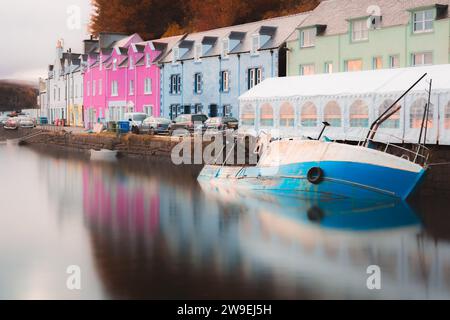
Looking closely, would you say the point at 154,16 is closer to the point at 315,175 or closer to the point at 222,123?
the point at 222,123

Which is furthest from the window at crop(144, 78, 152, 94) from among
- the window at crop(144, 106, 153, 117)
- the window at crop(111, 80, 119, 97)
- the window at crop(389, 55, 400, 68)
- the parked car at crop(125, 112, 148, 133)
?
the window at crop(389, 55, 400, 68)

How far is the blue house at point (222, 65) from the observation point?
48.3 meters

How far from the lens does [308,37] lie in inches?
1773

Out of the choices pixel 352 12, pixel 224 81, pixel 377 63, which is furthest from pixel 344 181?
pixel 224 81

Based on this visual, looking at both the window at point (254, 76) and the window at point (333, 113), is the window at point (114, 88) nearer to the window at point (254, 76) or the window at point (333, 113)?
the window at point (254, 76)

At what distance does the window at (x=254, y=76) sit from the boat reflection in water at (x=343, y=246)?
850 inches

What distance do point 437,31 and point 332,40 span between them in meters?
7.80

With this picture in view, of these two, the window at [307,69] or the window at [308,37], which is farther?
the window at [308,37]

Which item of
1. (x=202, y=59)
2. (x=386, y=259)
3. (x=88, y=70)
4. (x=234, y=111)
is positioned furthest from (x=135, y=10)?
(x=386, y=259)

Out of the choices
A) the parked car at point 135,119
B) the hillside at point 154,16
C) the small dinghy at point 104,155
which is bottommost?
the small dinghy at point 104,155

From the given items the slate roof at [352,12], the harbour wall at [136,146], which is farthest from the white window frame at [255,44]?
the harbour wall at [136,146]

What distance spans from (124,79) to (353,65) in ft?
106

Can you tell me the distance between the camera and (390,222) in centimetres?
2242

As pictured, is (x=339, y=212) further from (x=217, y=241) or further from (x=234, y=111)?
(x=234, y=111)
